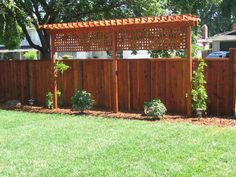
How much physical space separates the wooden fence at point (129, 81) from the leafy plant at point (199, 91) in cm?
41

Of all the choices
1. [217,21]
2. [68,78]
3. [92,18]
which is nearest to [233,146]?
[68,78]

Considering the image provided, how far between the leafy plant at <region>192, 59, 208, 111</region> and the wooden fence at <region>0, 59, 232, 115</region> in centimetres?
41

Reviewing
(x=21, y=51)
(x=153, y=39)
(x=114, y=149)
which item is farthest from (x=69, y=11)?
(x=21, y=51)

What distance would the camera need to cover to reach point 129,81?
1291 centimetres

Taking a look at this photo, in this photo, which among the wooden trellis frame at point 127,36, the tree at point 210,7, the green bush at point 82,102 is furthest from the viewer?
the tree at point 210,7

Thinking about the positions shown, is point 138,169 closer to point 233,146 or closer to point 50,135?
point 233,146

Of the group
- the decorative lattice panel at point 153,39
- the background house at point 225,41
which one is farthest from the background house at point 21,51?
the decorative lattice panel at point 153,39

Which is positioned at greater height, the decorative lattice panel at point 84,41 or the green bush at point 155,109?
the decorative lattice panel at point 84,41

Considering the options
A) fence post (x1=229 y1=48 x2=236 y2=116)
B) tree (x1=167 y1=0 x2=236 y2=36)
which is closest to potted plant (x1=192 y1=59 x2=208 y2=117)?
fence post (x1=229 y1=48 x2=236 y2=116)

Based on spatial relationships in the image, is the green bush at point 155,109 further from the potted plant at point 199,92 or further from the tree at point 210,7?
the tree at point 210,7

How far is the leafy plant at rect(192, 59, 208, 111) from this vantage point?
36.8 feet

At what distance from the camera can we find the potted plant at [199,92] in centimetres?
1120

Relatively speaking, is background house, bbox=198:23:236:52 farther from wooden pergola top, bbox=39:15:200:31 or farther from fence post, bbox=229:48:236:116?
fence post, bbox=229:48:236:116

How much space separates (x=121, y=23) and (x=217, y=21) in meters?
75.4
